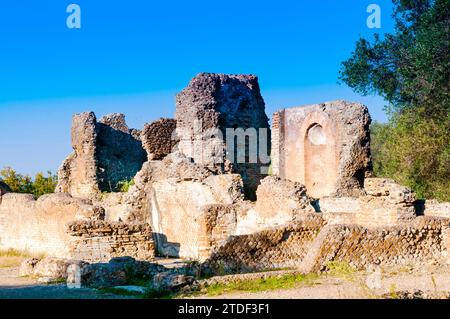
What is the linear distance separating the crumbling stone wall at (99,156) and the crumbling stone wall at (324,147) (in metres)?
7.18

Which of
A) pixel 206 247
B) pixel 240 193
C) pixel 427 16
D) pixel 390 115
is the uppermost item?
pixel 427 16

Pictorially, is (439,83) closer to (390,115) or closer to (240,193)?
(390,115)

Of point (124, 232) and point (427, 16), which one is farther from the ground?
point (427, 16)

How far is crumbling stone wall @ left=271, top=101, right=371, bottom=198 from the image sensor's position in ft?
67.9

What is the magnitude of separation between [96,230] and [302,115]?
1005cm

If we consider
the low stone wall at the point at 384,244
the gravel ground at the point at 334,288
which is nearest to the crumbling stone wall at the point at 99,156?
the gravel ground at the point at 334,288

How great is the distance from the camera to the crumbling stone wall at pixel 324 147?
2070 cm

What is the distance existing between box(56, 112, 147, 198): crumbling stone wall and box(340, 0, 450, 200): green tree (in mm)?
10573

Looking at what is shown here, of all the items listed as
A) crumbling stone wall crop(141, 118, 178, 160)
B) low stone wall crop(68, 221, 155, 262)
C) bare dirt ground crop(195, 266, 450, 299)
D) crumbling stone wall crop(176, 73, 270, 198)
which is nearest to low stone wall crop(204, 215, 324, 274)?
bare dirt ground crop(195, 266, 450, 299)

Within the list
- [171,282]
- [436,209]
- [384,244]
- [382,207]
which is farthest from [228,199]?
[171,282]

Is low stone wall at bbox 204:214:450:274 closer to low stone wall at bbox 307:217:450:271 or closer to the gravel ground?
low stone wall at bbox 307:217:450:271

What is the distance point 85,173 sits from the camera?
2850 cm
